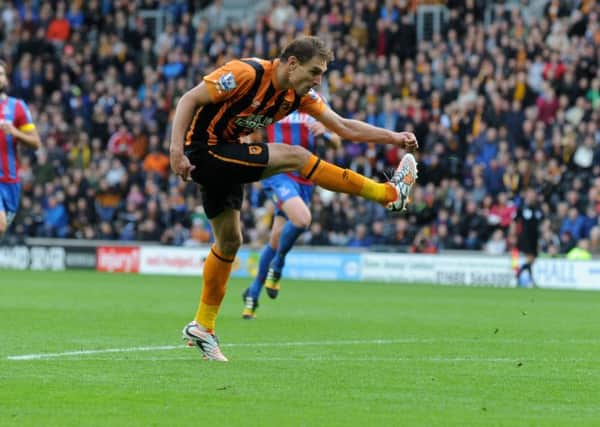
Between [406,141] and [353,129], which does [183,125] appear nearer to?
[353,129]

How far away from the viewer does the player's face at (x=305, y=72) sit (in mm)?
9375

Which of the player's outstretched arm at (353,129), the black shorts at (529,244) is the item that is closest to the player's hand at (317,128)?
the player's outstretched arm at (353,129)

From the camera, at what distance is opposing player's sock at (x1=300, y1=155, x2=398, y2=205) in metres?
9.20

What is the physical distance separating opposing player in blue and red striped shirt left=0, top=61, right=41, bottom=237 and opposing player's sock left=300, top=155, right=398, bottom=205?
486 centimetres

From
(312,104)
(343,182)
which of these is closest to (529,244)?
(312,104)

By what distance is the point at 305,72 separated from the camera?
9.39m

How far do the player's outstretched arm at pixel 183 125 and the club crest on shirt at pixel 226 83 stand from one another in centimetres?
11

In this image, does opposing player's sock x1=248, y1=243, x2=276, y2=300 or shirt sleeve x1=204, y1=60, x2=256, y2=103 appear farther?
opposing player's sock x1=248, y1=243, x2=276, y2=300

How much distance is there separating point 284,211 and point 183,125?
16.8 feet

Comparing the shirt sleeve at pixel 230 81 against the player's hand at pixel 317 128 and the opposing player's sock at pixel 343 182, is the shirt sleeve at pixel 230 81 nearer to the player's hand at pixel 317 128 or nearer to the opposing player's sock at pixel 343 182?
the opposing player's sock at pixel 343 182

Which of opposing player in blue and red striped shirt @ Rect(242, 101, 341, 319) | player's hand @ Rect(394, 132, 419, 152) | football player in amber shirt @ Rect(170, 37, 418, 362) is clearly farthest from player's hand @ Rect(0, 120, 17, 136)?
player's hand @ Rect(394, 132, 419, 152)

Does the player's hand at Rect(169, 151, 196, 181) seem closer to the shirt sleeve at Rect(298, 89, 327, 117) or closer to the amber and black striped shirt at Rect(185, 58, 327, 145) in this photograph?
the amber and black striped shirt at Rect(185, 58, 327, 145)

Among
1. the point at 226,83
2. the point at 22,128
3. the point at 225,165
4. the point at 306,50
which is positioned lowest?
the point at 22,128

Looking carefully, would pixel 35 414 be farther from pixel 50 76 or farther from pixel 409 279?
pixel 50 76
